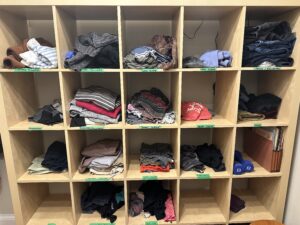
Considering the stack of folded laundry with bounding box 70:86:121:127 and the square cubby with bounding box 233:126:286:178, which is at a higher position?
the stack of folded laundry with bounding box 70:86:121:127

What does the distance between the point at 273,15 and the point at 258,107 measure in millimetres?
740

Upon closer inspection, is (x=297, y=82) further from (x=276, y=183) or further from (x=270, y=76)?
(x=276, y=183)

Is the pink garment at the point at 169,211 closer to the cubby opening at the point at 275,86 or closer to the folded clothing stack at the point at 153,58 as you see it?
the cubby opening at the point at 275,86

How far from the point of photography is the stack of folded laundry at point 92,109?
154 centimetres

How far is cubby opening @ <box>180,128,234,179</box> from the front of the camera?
161 cm

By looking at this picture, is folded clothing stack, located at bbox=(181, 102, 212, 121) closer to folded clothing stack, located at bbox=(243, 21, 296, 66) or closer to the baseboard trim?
folded clothing stack, located at bbox=(243, 21, 296, 66)

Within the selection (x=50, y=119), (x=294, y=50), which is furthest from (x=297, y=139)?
(x=50, y=119)

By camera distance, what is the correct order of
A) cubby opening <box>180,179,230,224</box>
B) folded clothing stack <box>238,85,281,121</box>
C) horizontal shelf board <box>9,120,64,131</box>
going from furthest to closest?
cubby opening <box>180,179,230,224</box>
folded clothing stack <box>238,85,281,121</box>
horizontal shelf board <box>9,120,64,131</box>

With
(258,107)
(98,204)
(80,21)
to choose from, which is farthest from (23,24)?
(258,107)

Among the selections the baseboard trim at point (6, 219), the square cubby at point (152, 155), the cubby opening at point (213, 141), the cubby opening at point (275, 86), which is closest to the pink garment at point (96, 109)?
the square cubby at point (152, 155)

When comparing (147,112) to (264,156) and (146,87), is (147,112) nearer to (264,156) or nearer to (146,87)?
(146,87)

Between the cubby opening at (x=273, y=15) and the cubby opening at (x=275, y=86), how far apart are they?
6.6 inches

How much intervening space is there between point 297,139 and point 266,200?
1.95 ft

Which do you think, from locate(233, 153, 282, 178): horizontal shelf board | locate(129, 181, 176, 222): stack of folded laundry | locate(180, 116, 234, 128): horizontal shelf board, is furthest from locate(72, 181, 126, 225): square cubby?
locate(233, 153, 282, 178): horizontal shelf board
